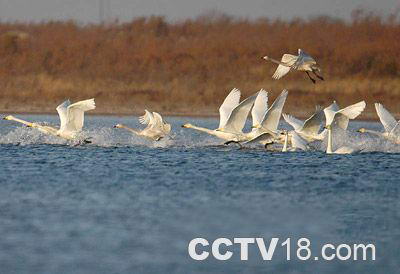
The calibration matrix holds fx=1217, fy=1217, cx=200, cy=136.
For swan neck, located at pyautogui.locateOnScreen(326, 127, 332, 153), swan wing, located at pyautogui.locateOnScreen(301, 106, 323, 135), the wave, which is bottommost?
the wave

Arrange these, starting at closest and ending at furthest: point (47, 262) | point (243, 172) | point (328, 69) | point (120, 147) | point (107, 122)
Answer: point (47, 262), point (243, 172), point (120, 147), point (107, 122), point (328, 69)

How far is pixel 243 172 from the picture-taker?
21.6 meters

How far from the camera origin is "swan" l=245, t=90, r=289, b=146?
24.5 metres

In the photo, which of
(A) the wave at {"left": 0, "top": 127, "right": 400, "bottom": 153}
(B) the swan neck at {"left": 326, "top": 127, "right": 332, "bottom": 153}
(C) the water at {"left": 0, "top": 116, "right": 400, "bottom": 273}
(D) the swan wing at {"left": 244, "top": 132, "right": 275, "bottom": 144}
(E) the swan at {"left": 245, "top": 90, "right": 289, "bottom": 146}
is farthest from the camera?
(A) the wave at {"left": 0, "top": 127, "right": 400, "bottom": 153}

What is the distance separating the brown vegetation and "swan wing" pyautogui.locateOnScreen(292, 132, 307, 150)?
18.4 m

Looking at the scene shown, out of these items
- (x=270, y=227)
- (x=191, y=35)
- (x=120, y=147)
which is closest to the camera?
(x=270, y=227)

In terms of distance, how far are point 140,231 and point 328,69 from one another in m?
32.1

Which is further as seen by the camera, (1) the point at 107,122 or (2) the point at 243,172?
(1) the point at 107,122

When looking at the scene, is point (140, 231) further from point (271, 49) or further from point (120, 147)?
point (271, 49)

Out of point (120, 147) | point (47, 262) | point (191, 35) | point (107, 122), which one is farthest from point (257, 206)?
point (191, 35)

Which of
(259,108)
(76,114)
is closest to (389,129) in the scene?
(259,108)

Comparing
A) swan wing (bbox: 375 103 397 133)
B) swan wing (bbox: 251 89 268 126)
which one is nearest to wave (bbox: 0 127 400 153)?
swan wing (bbox: 375 103 397 133)

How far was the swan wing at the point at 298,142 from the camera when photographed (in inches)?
936

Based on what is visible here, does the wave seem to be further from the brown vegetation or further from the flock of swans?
the brown vegetation
